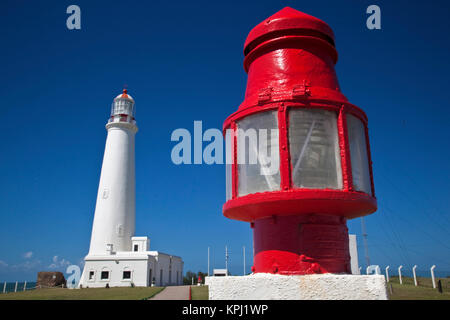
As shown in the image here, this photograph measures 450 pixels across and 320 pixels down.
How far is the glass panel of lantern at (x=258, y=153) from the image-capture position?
4633 mm

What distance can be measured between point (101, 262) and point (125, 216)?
443 cm

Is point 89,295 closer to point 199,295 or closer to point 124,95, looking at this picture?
point 199,295

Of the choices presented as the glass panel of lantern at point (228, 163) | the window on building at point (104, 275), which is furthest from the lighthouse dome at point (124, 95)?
the glass panel of lantern at point (228, 163)

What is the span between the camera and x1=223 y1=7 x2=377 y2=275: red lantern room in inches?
174

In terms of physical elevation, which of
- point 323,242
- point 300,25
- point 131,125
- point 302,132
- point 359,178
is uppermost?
point 131,125

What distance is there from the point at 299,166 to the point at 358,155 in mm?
968

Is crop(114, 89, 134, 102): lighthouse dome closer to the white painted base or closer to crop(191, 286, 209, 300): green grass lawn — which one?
crop(191, 286, 209, 300): green grass lawn

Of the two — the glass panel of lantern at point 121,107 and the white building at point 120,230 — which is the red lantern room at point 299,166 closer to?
the white building at point 120,230

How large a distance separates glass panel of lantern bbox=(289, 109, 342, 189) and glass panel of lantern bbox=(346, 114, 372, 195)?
26 centimetres

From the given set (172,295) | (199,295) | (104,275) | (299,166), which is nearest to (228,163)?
(299,166)

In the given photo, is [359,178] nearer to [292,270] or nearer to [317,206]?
[317,206]

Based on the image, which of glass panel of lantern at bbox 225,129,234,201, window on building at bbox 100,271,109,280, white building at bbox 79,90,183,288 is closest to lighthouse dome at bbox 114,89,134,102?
white building at bbox 79,90,183,288

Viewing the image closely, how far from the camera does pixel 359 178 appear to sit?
4.72m
